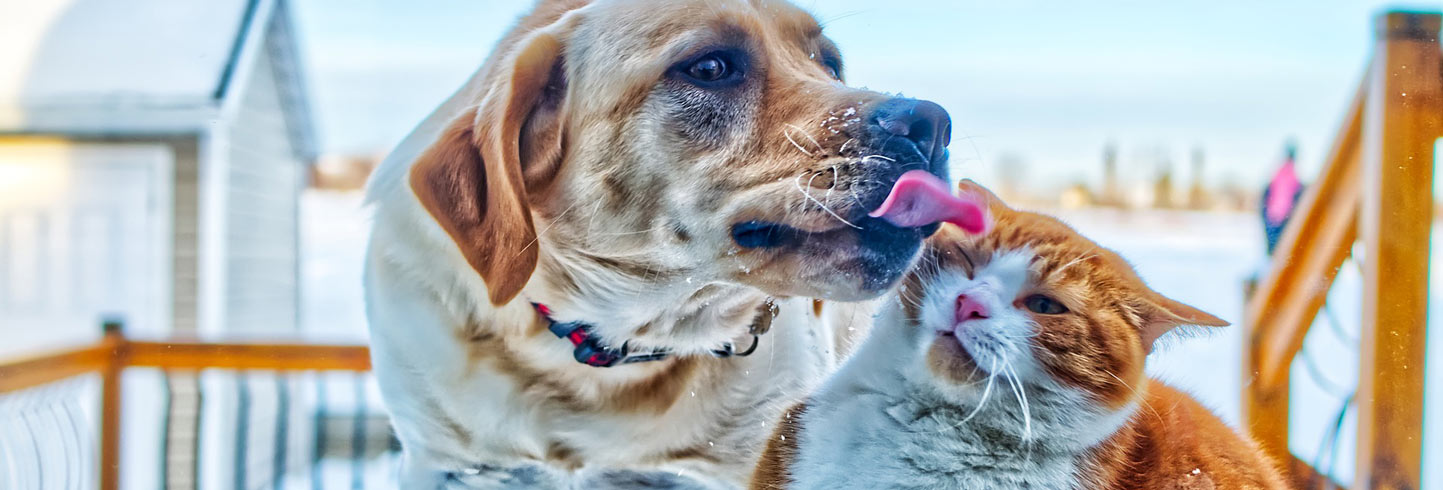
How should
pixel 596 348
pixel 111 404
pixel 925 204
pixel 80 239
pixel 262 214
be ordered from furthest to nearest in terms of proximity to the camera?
pixel 111 404
pixel 80 239
pixel 262 214
pixel 596 348
pixel 925 204

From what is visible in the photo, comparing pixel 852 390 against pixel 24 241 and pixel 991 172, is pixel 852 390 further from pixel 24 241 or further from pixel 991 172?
pixel 24 241

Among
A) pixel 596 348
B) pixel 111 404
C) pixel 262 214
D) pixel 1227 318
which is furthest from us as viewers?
pixel 111 404

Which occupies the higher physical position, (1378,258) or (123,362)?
(1378,258)

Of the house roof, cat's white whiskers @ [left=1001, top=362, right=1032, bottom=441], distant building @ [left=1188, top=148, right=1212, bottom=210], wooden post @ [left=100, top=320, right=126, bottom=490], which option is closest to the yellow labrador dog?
cat's white whiskers @ [left=1001, top=362, right=1032, bottom=441]

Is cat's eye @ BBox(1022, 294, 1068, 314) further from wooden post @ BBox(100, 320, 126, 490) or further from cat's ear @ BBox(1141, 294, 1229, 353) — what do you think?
wooden post @ BBox(100, 320, 126, 490)

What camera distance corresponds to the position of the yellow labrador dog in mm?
542

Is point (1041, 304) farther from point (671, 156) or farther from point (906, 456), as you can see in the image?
point (671, 156)

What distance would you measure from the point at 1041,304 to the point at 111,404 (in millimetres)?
1624

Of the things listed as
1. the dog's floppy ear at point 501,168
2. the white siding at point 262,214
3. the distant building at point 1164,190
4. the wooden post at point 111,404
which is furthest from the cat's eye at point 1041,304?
the wooden post at point 111,404

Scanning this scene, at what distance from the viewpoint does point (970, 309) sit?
536 millimetres

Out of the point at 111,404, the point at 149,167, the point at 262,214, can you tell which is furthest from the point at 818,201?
the point at 111,404

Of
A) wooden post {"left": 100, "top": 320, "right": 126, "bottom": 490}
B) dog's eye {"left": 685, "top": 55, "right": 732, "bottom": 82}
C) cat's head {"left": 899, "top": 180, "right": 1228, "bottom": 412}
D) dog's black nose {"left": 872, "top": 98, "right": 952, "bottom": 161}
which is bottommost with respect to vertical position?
wooden post {"left": 100, "top": 320, "right": 126, "bottom": 490}

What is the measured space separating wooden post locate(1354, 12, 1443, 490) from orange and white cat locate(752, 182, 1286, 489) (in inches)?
4.6

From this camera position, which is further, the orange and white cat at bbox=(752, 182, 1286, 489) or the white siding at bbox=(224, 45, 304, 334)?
the white siding at bbox=(224, 45, 304, 334)
